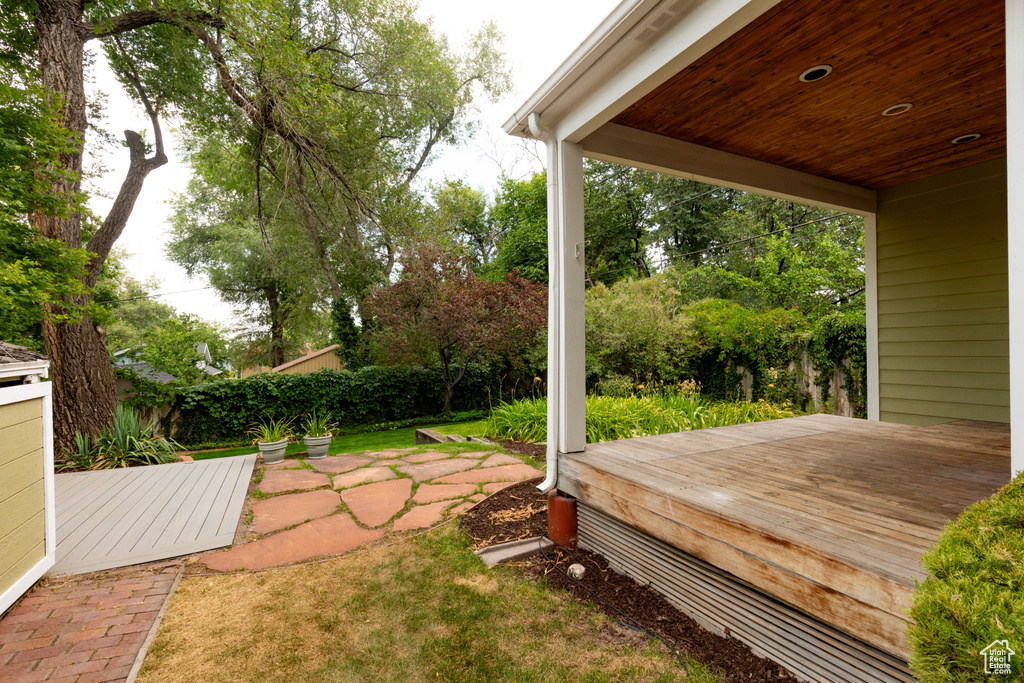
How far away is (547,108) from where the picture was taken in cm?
276

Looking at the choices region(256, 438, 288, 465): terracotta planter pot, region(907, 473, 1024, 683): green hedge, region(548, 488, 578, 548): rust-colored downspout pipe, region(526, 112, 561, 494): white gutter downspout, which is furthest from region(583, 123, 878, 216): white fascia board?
region(256, 438, 288, 465): terracotta planter pot

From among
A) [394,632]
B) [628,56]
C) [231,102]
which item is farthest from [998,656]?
[231,102]

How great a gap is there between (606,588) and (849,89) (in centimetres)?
293

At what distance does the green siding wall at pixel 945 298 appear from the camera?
12.2 feet

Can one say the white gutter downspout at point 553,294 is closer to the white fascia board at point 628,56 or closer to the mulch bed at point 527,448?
the white fascia board at point 628,56

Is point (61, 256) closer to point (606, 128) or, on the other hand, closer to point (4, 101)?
point (4, 101)

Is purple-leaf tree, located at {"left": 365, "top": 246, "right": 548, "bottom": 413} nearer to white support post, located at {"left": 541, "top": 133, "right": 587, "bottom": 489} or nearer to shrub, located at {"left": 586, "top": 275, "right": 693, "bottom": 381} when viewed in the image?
shrub, located at {"left": 586, "top": 275, "right": 693, "bottom": 381}

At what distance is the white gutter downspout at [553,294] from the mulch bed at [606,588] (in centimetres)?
40

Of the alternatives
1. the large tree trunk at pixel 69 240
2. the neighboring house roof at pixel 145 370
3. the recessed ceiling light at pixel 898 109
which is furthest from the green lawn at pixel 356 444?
the recessed ceiling light at pixel 898 109

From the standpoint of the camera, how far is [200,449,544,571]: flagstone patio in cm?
293

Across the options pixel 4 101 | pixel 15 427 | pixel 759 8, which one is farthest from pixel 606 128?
pixel 4 101

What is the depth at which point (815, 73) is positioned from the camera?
7.91 ft

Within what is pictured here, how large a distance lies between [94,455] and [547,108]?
Answer: 599 cm

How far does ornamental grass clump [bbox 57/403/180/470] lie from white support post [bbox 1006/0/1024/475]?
680 centimetres
